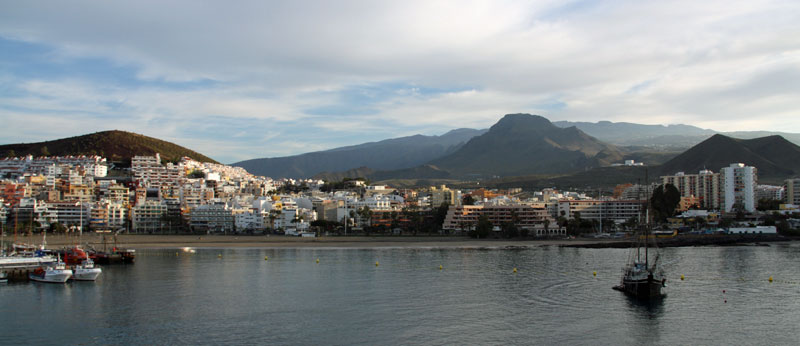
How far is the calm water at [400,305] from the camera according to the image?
82.2 ft

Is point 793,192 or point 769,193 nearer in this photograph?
point 793,192

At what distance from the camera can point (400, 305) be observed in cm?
3116

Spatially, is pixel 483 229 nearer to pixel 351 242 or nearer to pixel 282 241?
pixel 351 242

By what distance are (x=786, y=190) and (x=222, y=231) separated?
327 ft

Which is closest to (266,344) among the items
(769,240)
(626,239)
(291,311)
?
(291,311)

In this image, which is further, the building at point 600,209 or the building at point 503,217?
the building at point 600,209

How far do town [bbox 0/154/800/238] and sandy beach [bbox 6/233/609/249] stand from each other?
6119mm

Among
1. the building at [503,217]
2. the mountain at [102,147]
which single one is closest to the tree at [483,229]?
the building at [503,217]

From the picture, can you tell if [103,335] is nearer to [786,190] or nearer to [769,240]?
[769,240]

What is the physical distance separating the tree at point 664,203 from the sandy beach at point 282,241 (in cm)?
2192

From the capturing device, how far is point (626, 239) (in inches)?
3140

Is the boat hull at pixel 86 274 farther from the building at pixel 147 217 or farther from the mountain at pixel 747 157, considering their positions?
the mountain at pixel 747 157

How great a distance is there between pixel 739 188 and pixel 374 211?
207 feet

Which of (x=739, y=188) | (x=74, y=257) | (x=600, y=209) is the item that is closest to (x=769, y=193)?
(x=739, y=188)
